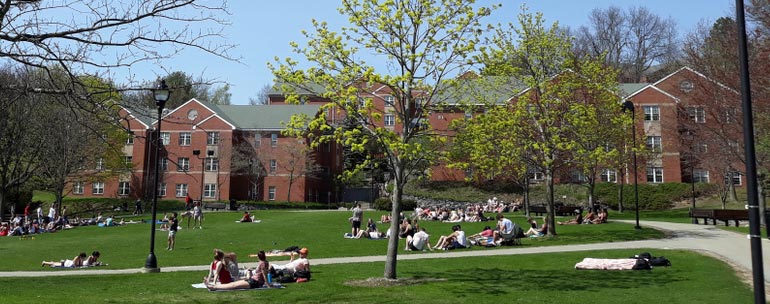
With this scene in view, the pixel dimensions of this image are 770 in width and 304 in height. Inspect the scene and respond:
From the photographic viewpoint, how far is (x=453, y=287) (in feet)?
40.8

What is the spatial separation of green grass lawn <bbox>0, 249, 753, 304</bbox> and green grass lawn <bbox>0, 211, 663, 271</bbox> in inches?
175

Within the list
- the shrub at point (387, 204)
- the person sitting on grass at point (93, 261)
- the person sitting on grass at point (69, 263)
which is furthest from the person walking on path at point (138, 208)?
the person sitting on grass at point (93, 261)

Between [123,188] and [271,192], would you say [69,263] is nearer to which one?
[271,192]

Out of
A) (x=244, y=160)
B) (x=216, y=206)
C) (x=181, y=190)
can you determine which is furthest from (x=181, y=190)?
(x=216, y=206)

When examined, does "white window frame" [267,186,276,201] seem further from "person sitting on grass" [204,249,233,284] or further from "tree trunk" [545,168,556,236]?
"person sitting on grass" [204,249,233,284]

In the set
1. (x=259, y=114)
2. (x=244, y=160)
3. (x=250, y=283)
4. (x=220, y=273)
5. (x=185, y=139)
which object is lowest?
(x=250, y=283)

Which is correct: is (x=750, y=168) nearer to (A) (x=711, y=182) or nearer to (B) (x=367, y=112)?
(B) (x=367, y=112)

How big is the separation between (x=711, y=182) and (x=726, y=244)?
34.9 metres

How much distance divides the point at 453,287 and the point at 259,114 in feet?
192

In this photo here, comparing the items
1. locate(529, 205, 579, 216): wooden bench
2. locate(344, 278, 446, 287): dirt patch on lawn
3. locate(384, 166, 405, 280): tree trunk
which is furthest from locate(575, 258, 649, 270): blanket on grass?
locate(529, 205, 579, 216): wooden bench

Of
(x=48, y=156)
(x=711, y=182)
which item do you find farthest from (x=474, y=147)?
(x=711, y=182)

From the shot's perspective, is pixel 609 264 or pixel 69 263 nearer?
pixel 609 264

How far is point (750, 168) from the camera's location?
7.54 m

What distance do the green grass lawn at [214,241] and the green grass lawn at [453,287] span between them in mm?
4454
